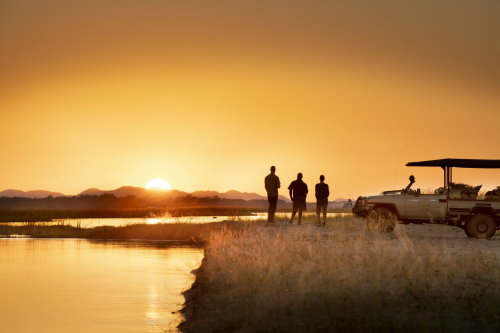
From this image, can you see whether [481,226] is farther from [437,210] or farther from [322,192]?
[322,192]

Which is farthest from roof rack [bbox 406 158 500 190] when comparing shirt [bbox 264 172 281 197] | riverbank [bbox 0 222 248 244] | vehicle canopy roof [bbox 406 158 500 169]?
riverbank [bbox 0 222 248 244]

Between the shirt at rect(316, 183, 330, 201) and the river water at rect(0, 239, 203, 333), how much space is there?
6.73m

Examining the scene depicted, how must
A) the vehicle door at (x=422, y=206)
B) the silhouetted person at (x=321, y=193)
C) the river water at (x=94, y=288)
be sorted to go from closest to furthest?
the river water at (x=94, y=288), the vehicle door at (x=422, y=206), the silhouetted person at (x=321, y=193)

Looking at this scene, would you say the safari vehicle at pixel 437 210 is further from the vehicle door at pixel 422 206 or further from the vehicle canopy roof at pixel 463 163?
the vehicle canopy roof at pixel 463 163

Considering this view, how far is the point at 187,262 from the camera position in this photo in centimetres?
2903

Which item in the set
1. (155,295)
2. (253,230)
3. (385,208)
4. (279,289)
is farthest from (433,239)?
(279,289)

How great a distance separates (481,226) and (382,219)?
12.2 ft

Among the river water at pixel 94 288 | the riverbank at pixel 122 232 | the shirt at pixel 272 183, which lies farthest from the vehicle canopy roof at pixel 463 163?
the riverbank at pixel 122 232

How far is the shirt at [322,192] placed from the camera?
30.3 metres

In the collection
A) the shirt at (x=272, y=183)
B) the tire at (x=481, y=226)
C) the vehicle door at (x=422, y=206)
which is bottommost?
the tire at (x=481, y=226)

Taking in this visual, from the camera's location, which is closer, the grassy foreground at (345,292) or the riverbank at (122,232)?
the grassy foreground at (345,292)

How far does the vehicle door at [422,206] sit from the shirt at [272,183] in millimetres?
5957

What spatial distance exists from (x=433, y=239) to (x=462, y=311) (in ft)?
43.3

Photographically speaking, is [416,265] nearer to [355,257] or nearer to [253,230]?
[355,257]
